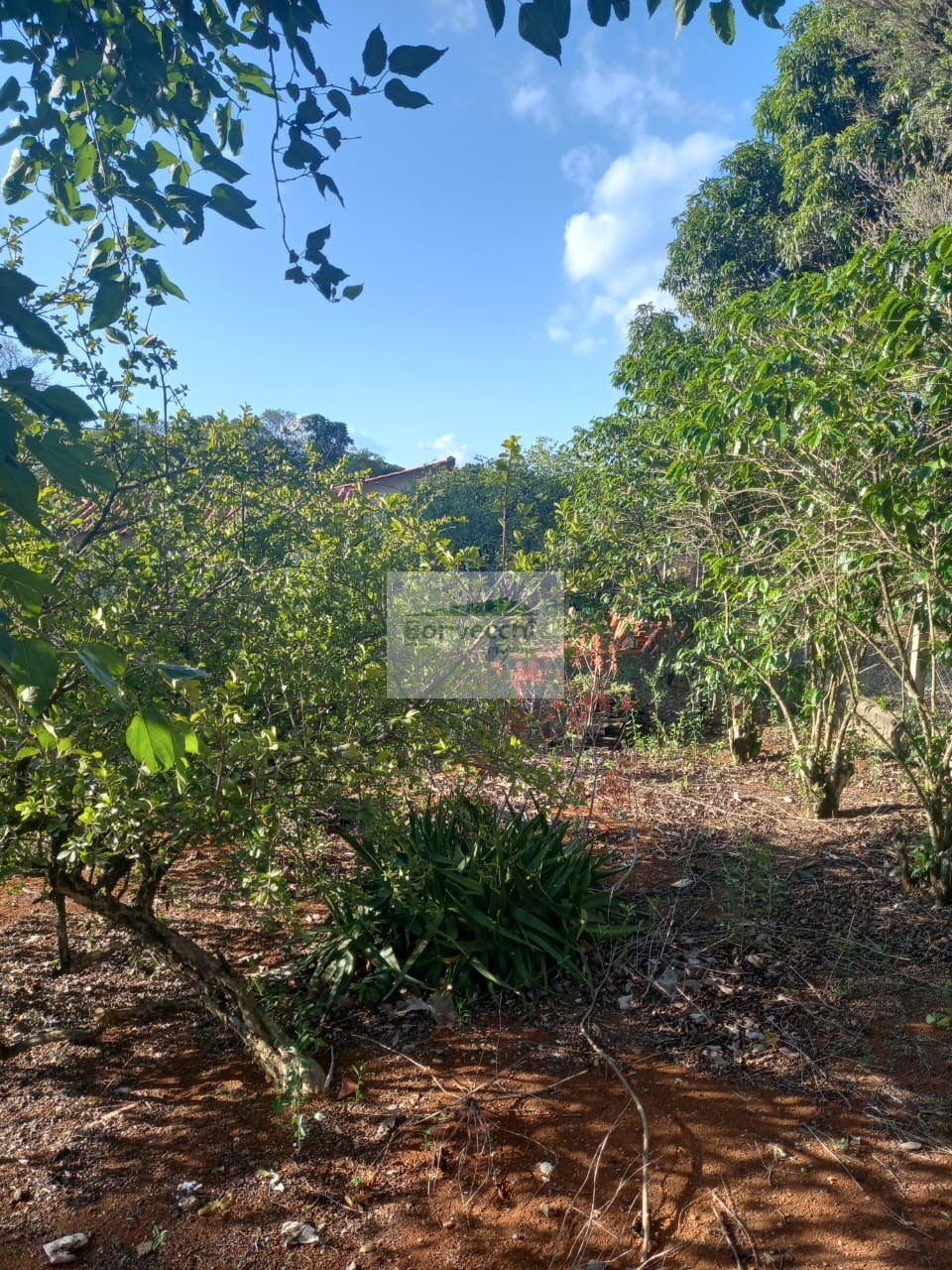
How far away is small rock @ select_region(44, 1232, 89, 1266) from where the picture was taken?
2270 mm

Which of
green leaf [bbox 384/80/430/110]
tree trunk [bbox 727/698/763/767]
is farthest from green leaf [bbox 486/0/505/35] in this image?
tree trunk [bbox 727/698/763/767]

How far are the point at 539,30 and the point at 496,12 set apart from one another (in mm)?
92

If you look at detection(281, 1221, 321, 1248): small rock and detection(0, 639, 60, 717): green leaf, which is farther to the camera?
detection(281, 1221, 321, 1248): small rock

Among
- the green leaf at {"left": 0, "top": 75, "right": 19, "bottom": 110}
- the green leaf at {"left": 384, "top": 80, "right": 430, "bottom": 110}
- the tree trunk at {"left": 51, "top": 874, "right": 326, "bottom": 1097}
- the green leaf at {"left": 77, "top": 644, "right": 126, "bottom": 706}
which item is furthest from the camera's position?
the tree trunk at {"left": 51, "top": 874, "right": 326, "bottom": 1097}

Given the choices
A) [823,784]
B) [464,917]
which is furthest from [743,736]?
[464,917]

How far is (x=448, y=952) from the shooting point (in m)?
3.53

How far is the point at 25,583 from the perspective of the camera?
2.91 ft

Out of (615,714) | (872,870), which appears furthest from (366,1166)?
(615,714)

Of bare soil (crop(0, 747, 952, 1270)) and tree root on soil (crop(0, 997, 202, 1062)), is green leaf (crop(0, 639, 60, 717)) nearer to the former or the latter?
bare soil (crop(0, 747, 952, 1270))

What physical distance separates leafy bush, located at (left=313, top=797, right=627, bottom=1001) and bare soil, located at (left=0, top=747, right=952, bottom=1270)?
14 centimetres

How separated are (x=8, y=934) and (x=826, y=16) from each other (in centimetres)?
1487

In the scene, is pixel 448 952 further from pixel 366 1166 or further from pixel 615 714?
pixel 615 714

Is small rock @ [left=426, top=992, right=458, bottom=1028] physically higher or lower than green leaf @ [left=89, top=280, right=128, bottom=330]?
lower

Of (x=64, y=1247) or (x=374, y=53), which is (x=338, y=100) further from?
(x=64, y=1247)
